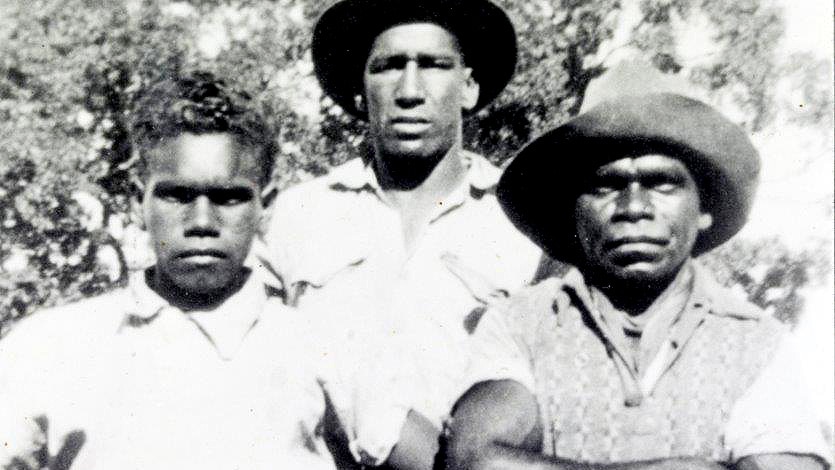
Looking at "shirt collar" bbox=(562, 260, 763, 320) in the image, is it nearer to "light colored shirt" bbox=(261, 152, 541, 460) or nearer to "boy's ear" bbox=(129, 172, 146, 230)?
"light colored shirt" bbox=(261, 152, 541, 460)

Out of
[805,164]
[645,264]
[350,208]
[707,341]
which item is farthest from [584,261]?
[805,164]

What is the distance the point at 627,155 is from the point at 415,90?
3.29 ft

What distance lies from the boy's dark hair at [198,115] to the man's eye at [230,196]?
137mm

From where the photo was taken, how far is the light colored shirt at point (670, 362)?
9.24 ft

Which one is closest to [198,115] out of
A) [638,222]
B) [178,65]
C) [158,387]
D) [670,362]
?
[158,387]

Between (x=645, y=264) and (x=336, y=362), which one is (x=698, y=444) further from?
(x=336, y=362)

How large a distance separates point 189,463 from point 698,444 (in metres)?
1.58

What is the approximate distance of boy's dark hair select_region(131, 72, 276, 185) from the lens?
3.25 meters

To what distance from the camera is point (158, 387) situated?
10.00 ft

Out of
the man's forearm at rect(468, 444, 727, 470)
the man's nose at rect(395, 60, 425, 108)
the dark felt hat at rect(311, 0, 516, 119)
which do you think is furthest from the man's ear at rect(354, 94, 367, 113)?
the man's forearm at rect(468, 444, 727, 470)

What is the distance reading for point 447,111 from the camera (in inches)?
156

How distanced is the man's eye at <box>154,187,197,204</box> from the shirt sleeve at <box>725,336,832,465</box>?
1864 millimetres

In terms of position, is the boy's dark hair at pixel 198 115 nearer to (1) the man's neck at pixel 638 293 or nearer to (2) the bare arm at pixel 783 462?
(1) the man's neck at pixel 638 293

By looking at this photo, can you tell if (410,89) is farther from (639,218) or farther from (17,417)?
(17,417)
